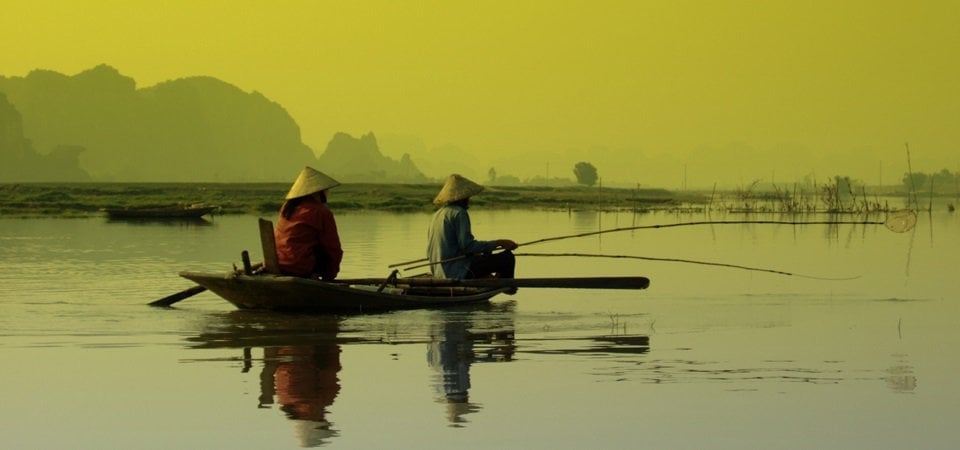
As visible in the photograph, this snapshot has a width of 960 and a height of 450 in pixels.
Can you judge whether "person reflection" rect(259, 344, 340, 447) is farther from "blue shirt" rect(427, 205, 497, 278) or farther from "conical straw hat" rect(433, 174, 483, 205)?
"conical straw hat" rect(433, 174, 483, 205)

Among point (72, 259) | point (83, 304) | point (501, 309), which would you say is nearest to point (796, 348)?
point (501, 309)

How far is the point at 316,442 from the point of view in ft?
23.3

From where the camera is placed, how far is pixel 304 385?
9.02 meters

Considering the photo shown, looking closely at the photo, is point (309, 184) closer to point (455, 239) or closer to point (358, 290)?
point (358, 290)

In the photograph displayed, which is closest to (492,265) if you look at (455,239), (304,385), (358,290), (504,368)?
(455,239)

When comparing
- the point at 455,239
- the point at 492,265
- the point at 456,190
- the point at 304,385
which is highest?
the point at 456,190

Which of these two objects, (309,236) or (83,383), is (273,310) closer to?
(309,236)

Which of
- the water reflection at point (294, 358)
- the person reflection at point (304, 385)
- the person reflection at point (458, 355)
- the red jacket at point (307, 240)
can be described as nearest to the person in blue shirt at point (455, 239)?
the person reflection at point (458, 355)

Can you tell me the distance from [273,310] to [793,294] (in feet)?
21.6

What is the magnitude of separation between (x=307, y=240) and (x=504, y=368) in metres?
3.71

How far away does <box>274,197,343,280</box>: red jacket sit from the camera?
42.3 feet

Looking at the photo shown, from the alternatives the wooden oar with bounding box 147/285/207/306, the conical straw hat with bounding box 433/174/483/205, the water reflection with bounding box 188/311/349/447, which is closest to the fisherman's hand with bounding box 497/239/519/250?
the conical straw hat with bounding box 433/174/483/205

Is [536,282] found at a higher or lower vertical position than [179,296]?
higher

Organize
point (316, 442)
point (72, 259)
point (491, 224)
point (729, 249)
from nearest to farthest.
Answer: point (316, 442) < point (72, 259) < point (729, 249) < point (491, 224)
